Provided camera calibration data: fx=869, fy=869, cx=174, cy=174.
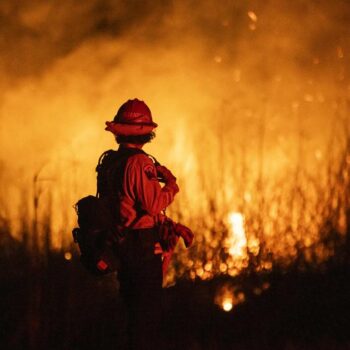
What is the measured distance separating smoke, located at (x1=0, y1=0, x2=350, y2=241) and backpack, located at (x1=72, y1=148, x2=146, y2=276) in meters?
2.54

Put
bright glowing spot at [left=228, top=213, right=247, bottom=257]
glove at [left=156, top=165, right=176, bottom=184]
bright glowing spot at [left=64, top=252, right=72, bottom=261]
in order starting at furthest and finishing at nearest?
bright glowing spot at [left=228, top=213, right=247, bottom=257]
bright glowing spot at [left=64, top=252, right=72, bottom=261]
glove at [left=156, top=165, right=176, bottom=184]

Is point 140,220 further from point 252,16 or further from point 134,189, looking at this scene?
point 252,16

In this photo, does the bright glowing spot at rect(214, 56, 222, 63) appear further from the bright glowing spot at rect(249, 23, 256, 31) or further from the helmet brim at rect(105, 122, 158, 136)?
the helmet brim at rect(105, 122, 158, 136)

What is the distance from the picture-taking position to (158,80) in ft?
20.5

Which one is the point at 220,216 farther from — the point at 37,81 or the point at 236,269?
the point at 37,81

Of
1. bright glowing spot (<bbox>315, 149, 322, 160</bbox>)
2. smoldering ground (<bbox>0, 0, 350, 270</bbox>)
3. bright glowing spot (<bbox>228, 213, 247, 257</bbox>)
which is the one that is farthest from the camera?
smoldering ground (<bbox>0, 0, 350, 270</bbox>)

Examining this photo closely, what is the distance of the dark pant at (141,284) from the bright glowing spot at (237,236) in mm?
1810

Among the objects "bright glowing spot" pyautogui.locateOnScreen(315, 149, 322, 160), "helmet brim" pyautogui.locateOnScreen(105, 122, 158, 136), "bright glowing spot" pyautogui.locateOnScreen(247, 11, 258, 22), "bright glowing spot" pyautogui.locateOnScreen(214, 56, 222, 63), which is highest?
"bright glowing spot" pyautogui.locateOnScreen(247, 11, 258, 22)

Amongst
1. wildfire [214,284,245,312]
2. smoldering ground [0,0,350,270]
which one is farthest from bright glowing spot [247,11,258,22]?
wildfire [214,284,245,312]

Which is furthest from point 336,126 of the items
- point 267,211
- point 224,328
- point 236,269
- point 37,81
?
point 37,81

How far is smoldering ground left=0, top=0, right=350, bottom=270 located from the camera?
20.4ft

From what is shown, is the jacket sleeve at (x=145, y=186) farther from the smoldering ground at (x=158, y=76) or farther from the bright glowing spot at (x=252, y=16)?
the bright glowing spot at (x=252, y=16)

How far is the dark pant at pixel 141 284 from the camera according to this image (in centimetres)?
355

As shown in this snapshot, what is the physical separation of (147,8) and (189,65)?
0.53m
